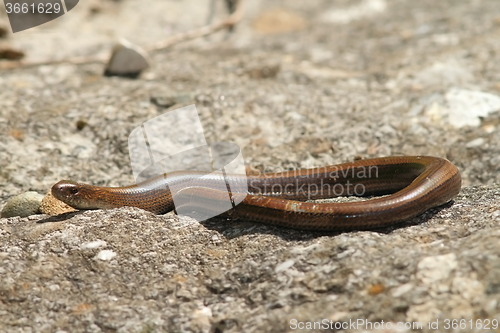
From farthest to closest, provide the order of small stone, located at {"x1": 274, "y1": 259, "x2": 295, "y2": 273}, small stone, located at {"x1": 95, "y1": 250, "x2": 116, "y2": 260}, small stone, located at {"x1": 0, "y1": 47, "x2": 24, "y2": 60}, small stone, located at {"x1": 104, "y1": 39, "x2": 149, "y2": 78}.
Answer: small stone, located at {"x1": 0, "y1": 47, "x2": 24, "y2": 60}, small stone, located at {"x1": 104, "y1": 39, "x2": 149, "y2": 78}, small stone, located at {"x1": 95, "y1": 250, "x2": 116, "y2": 260}, small stone, located at {"x1": 274, "y1": 259, "x2": 295, "y2": 273}

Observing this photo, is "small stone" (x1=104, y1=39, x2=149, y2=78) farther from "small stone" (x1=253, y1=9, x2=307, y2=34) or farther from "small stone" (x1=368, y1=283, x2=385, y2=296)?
"small stone" (x1=368, y1=283, x2=385, y2=296)

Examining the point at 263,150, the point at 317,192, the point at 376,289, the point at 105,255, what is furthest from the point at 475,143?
the point at 105,255

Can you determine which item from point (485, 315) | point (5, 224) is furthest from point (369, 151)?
point (5, 224)

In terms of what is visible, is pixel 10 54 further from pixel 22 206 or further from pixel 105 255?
pixel 105 255

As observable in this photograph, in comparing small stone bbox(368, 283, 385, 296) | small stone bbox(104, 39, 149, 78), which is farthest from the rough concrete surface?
small stone bbox(104, 39, 149, 78)

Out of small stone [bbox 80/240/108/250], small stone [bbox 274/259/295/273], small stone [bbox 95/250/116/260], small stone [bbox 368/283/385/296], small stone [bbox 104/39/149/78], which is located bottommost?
small stone [bbox 95/250/116/260]

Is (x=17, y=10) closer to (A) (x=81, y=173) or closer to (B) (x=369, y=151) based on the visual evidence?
(A) (x=81, y=173)
